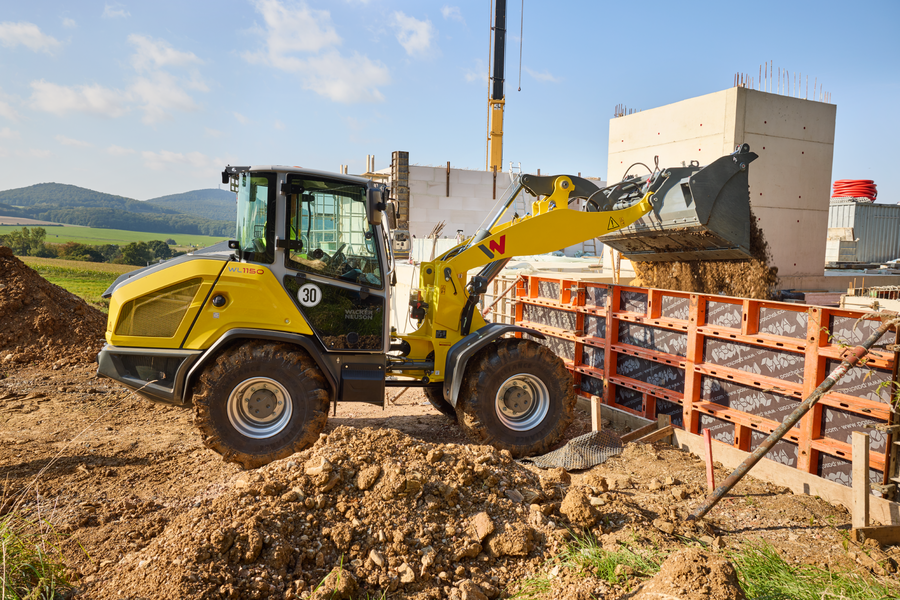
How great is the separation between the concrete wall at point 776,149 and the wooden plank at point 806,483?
610cm

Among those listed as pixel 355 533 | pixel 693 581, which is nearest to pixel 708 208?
pixel 693 581

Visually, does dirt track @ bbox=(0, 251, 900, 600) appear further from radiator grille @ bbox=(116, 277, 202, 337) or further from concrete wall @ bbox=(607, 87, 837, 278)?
concrete wall @ bbox=(607, 87, 837, 278)

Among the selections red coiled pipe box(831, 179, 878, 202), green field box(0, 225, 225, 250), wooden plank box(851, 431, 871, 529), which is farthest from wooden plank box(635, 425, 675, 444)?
green field box(0, 225, 225, 250)

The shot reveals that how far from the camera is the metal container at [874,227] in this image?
1797 cm

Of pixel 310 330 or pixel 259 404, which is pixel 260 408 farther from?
pixel 310 330

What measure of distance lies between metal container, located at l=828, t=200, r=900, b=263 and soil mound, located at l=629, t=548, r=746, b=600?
1875 cm

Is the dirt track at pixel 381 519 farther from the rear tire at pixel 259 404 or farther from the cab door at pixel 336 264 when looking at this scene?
the cab door at pixel 336 264

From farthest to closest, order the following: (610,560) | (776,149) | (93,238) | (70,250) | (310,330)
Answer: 1. (93,238)
2. (70,250)
3. (776,149)
4. (310,330)
5. (610,560)

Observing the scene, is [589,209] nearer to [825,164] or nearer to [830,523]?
[830,523]

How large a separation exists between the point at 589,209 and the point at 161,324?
4.76 m

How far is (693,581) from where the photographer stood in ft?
8.95

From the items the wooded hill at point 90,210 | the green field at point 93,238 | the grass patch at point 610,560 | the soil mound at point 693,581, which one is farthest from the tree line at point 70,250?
the soil mound at point 693,581

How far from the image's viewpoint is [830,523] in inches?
170

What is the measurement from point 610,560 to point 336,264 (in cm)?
345
